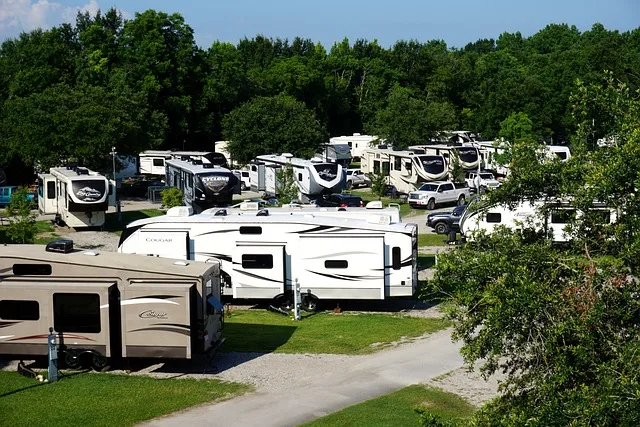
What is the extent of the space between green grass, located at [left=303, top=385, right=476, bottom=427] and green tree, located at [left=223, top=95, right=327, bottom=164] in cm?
3950

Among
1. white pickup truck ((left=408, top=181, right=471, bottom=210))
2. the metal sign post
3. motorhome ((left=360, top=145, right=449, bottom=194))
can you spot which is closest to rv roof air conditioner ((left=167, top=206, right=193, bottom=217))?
the metal sign post

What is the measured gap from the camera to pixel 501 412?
9.99 m

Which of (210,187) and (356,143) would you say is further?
(356,143)

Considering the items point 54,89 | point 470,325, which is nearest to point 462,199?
point 54,89

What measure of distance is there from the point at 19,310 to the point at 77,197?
18370 millimetres

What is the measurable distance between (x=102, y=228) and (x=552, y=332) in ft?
96.3

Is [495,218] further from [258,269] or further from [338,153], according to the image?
[338,153]

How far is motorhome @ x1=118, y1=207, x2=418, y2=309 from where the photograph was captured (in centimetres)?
2234

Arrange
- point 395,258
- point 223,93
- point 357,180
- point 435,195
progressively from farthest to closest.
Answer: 1. point 223,93
2. point 357,180
3. point 435,195
4. point 395,258

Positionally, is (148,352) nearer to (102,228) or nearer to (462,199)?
(102,228)

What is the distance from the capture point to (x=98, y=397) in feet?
50.8

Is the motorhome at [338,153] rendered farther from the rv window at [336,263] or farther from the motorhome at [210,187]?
the rv window at [336,263]

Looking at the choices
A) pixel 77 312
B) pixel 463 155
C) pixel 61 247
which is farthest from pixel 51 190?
pixel 463 155

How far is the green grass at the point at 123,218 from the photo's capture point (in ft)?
121
